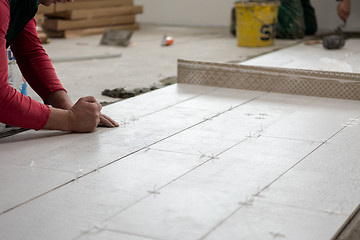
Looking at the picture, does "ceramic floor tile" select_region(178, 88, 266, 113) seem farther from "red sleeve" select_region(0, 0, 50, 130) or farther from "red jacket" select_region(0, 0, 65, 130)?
"red sleeve" select_region(0, 0, 50, 130)

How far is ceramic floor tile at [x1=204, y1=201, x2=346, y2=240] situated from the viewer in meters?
1.80

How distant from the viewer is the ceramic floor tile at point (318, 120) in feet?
9.62

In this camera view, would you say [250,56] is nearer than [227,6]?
Yes

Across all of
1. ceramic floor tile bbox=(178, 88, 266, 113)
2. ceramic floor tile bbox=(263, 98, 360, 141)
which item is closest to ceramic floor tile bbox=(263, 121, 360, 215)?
ceramic floor tile bbox=(263, 98, 360, 141)

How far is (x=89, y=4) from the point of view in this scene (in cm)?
809

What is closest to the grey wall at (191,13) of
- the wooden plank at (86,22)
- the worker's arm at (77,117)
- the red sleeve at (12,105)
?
the wooden plank at (86,22)

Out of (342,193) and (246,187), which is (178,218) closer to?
(246,187)

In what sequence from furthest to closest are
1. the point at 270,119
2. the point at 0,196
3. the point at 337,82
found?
1. the point at 337,82
2. the point at 270,119
3. the point at 0,196

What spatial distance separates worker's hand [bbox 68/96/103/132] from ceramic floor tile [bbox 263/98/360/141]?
83 cm

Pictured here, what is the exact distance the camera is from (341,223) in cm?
189

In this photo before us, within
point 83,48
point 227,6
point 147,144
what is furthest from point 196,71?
point 227,6

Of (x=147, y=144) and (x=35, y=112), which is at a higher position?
(x=35, y=112)

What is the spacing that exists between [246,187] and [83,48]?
4.84 meters

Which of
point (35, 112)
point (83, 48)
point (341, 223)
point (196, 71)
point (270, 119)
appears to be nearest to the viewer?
point (341, 223)
